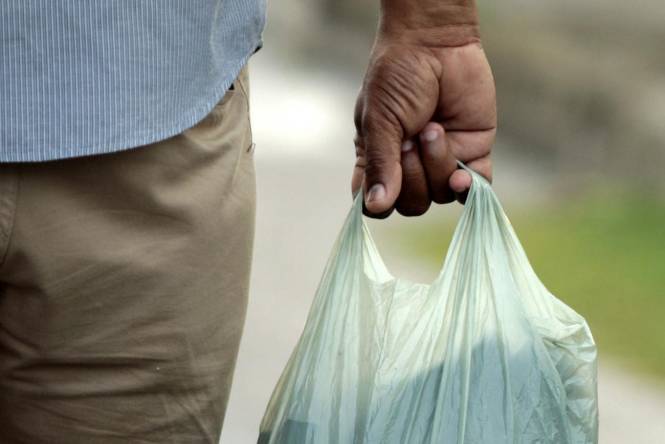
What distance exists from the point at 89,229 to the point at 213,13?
292mm

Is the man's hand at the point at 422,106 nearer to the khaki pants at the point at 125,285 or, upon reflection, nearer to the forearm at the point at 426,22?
the forearm at the point at 426,22

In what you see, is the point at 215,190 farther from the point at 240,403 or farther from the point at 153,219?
the point at 240,403

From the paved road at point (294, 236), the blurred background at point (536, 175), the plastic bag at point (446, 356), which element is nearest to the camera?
the plastic bag at point (446, 356)

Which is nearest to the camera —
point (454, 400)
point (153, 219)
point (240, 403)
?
point (153, 219)

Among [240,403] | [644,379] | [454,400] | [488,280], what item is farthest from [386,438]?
[644,379]

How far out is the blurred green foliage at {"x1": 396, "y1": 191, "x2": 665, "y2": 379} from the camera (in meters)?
4.84

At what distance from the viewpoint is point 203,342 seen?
5.74ft

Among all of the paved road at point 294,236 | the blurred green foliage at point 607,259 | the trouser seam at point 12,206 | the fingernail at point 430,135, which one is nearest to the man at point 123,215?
the trouser seam at point 12,206

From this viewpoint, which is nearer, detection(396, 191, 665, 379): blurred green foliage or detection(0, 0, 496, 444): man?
detection(0, 0, 496, 444): man

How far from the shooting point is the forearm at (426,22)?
1.97 meters

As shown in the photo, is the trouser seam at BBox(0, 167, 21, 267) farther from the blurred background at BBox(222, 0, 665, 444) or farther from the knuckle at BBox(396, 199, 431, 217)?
the blurred background at BBox(222, 0, 665, 444)

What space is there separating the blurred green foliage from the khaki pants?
3.08 m

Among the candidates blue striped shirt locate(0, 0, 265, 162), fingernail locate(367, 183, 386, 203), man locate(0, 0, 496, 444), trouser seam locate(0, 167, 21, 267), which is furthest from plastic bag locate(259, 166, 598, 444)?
trouser seam locate(0, 167, 21, 267)

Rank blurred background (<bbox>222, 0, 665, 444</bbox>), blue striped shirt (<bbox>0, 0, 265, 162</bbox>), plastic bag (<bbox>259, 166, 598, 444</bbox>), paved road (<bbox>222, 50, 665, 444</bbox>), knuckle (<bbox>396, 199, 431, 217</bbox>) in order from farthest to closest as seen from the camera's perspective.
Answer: blurred background (<bbox>222, 0, 665, 444</bbox>), paved road (<bbox>222, 50, 665, 444</bbox>), knuckle (<bbox>396, 199, 431, 217</bbox>), plastic bag (<bbox>259, 166, 598, 444</bbox>), blue striped shirt (<bbox>0, 0, 265, 162</bbox>)
